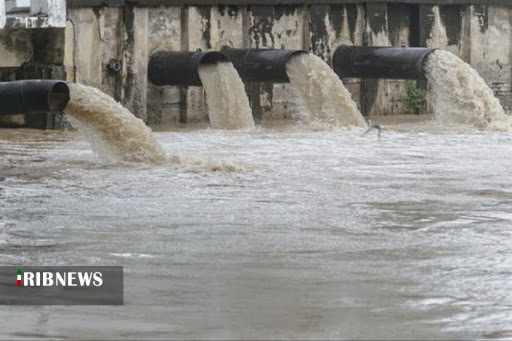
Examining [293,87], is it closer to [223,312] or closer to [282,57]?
[282,57]

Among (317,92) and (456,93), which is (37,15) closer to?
(317,92)

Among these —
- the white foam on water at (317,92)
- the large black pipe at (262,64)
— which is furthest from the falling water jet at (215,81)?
the white foam on water at (317,92)

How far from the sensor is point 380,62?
17.8 meters

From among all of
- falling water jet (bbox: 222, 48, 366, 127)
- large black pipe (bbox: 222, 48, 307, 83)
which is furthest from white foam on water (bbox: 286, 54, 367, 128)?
large black pipe (bbox: 222, 48, 307, 83)

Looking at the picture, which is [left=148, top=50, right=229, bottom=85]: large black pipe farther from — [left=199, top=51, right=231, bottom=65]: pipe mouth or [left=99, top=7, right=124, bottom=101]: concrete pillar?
[left=99, top=7, right=124, bottom=101]: concrete pillar

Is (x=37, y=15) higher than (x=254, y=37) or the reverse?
higher

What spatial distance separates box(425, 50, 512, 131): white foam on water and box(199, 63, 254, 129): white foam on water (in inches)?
94.1

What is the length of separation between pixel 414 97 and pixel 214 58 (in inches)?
154

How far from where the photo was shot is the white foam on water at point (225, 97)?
16172 millimetres

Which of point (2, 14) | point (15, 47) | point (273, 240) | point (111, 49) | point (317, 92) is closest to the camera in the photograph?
point (273, 240)

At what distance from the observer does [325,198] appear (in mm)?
9000

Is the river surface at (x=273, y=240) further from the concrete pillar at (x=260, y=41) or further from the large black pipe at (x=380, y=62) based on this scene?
the concrete pillar at (x=260, y=41)

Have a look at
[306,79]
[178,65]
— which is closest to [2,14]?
[178,65]

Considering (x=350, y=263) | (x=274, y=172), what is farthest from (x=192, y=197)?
(x=350, y=263)
